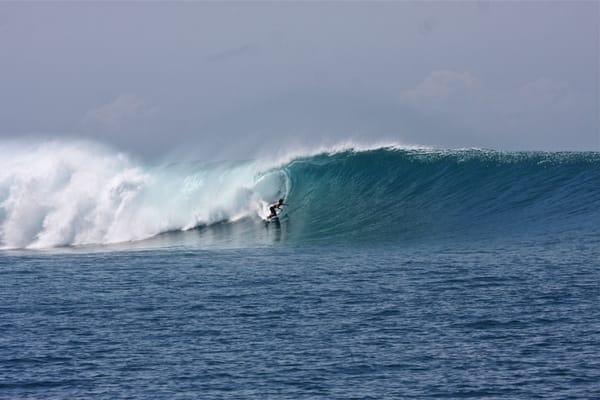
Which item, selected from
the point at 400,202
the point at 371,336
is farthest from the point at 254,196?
the point at 371,336

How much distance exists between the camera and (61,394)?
13719 millimetres

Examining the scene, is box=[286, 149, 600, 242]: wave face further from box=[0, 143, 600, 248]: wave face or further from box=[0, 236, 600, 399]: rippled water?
box=[0, 236, 600, 399]: rippled water

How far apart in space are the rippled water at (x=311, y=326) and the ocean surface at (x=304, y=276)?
56 millimetres

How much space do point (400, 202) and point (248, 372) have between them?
19.1 m

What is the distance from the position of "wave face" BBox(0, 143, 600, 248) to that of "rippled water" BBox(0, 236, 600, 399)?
470 centimetres

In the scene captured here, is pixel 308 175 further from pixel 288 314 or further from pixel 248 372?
pixel 248 372

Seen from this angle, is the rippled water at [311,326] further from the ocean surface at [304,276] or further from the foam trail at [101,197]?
the foam trail at [101,197]

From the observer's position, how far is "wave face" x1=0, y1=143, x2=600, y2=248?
2959 centimetres

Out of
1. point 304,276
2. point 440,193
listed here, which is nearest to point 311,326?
point 304,276

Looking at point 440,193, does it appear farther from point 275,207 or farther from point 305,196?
point 275,207

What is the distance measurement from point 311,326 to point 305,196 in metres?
17.4

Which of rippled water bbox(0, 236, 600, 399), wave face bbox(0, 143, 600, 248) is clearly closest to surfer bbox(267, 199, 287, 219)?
wave face bbox(0, 143, 600, 248)

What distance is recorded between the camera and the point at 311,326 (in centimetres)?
1692

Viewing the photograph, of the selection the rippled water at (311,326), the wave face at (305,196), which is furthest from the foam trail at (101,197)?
the rippled water at (311,326)
